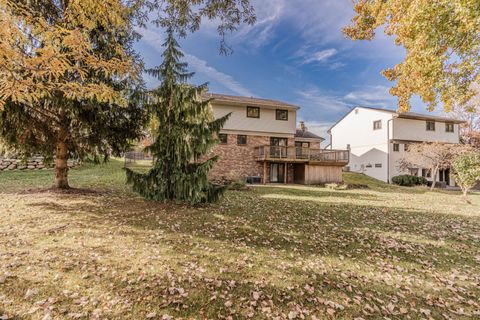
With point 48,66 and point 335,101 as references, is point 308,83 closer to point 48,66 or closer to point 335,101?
point 335,101

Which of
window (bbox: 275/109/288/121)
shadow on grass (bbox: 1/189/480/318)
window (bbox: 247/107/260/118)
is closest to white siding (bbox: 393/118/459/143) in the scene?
window (bbox: 275/109/288/121)

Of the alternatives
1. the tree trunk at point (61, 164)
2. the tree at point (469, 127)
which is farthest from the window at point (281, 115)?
the tree at point (469, 127)

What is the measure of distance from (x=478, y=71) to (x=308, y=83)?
22.8 m

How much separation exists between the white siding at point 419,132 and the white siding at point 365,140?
3.82 ft

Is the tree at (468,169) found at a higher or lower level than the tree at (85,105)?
lower

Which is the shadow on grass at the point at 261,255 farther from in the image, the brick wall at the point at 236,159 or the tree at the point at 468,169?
the brick wall at the point at 236,159

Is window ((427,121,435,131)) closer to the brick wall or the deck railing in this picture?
the deck railing

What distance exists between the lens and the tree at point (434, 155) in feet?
70.0

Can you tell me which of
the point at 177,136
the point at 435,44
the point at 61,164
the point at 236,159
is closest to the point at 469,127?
the point at 236,159

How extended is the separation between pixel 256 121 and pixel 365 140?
15582mm

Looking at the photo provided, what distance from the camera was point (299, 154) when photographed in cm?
2023

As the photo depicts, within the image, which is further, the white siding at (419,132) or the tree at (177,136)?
the white siding at (419,132)

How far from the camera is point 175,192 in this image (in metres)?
8.32

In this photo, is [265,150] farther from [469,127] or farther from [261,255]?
[469,127]
